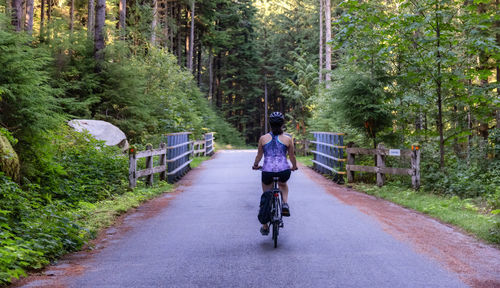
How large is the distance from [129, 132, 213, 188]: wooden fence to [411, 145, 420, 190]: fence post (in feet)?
23.4

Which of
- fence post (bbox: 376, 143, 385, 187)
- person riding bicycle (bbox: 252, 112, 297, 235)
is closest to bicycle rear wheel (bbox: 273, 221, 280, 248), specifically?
person riding bicycle (bbox: 252, 112, 297, 235)

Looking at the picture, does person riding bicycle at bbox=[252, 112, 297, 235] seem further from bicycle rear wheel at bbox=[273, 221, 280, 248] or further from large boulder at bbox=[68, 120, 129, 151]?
large boulder at bbox=[68, 120, 129, 151]

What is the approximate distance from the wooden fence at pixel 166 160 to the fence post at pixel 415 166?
713cm

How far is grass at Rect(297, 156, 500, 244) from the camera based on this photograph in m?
7.51

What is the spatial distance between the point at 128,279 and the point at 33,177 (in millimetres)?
5495

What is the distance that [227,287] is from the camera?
4.65m

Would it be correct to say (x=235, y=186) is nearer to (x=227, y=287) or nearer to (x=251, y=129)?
(x=227, y=287)

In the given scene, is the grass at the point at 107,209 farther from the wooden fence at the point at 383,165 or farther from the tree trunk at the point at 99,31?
the tree trunk at the point at 99,31

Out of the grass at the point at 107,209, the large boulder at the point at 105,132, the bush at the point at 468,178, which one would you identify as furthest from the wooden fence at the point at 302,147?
the grass at the point at 107,209

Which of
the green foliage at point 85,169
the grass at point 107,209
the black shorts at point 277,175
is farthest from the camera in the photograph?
the green foliage at point 85,169

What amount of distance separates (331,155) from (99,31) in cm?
1011

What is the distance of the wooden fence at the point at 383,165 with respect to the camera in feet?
40.0

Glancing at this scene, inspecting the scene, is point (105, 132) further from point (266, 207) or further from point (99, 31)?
point (266, 207)

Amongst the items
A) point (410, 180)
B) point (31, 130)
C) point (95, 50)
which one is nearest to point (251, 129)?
point (95, 50)
